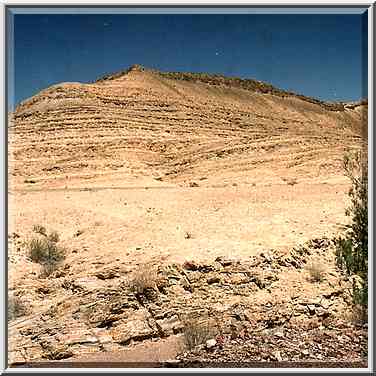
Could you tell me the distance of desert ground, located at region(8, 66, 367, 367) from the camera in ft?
13.3

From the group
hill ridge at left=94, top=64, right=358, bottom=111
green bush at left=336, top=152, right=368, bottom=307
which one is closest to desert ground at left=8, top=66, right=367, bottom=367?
green bush at left=336, top=152, right=368, bottom=307

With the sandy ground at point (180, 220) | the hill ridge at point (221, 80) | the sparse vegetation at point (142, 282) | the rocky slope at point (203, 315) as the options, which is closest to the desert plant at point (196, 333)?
the rocky slope at point (203, 315)

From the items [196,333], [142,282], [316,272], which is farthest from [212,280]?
[196,333]

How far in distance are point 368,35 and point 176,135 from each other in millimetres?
16078

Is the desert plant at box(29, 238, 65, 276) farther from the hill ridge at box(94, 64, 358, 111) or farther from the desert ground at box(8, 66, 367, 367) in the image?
the hill ridge at box(94, 64, 358, 111)

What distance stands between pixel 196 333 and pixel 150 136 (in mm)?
15034

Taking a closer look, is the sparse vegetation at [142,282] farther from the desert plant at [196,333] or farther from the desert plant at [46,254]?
the desert plant at [46,254]

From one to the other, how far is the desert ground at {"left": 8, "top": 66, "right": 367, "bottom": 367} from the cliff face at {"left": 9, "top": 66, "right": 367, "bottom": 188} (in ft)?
0.26

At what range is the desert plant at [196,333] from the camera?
3898 millimetres

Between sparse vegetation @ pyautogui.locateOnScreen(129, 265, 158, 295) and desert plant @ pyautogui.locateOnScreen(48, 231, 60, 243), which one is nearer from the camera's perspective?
sparse vegetation @ pyautogui.locateOnScreen(129, 265, 158, 295)

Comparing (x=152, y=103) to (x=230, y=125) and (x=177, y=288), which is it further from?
(x=177, y=288)

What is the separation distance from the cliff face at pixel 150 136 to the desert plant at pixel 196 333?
10.6 meters

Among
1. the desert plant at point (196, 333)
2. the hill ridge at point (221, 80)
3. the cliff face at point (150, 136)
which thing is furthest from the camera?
the hill ridge at point (221, 80)

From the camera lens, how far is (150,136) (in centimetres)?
1875
